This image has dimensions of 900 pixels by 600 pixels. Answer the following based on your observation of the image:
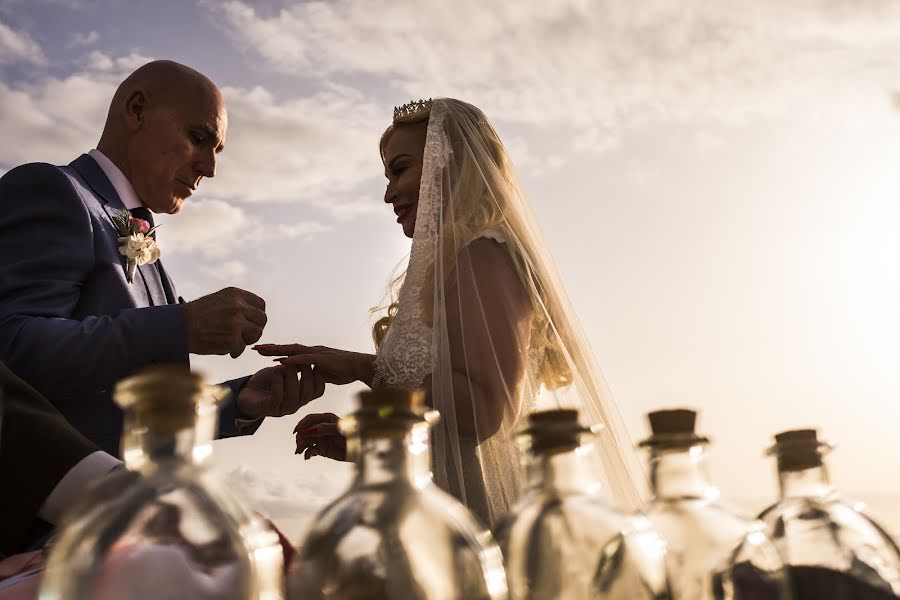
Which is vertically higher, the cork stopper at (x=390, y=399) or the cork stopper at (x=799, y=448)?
the cork stopper at (x=390, y=399)

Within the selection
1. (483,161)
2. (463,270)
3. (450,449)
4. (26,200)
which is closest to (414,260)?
(463,270)

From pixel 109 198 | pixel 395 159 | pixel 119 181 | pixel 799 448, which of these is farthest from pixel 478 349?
pixel 799 448

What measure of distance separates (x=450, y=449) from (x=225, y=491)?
254 cm

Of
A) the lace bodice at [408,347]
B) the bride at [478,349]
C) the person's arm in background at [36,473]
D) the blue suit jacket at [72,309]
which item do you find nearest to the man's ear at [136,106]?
the blue suit jacket at [72,309]

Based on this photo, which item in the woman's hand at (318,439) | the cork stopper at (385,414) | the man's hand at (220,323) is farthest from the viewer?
the woman's hand at (318,439)

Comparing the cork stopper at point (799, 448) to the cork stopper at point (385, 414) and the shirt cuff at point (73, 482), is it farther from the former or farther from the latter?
the shirt cuff at point (73, 482)

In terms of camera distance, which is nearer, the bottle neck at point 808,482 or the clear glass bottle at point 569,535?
the clear glass bottle at point 569,535

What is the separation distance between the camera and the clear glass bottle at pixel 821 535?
93cm

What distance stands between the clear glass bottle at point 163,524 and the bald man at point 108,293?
234 cm

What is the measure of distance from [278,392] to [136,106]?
1.71 metres

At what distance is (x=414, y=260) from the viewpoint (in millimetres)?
3730

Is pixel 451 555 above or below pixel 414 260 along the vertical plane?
below

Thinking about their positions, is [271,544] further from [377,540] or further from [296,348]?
[296,348]

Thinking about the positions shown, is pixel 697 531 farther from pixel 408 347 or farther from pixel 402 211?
pixel 402 211
